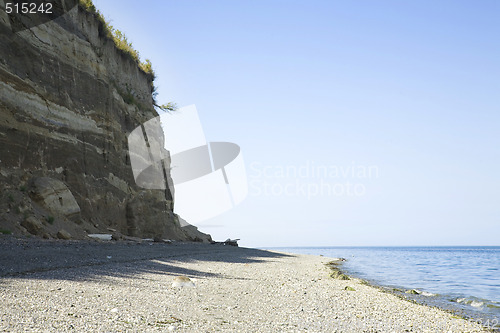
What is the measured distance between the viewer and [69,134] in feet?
55.6

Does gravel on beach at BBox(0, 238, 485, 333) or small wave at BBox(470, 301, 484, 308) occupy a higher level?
gravel on beach at BBox(0, 238, 485, 333)

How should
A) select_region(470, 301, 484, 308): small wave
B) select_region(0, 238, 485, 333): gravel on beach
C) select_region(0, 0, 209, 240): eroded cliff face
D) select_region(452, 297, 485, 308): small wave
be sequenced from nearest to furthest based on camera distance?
select_region(0, 238, 485, 333): gravel on beach, select_region(470, 301, 484, 308): small wave, select_region(452, 297, 485, 308): small wave, select_region(0, 0, 209, 240): eroded cliff face

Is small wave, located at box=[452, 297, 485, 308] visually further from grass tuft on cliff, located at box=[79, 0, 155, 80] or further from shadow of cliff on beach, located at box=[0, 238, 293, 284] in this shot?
grass tuft on cliff, located at box=[79, 0, 155, 80]

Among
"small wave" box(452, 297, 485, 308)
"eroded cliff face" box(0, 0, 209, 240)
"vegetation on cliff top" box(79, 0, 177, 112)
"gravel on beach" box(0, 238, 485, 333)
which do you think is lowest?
"small wave" box(452, 297, 485, 308)

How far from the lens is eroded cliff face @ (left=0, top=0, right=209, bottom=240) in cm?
1358

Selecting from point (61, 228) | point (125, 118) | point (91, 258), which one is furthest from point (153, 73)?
point (91, 258)

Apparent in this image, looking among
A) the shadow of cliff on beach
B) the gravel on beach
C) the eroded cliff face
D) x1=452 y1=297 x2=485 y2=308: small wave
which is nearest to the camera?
the gravel on beach

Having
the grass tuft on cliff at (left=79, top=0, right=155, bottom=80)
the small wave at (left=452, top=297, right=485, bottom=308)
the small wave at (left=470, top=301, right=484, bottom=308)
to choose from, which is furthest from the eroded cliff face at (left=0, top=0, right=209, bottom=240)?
the small wave at (left=470, top=301, right=484, bottom=308)

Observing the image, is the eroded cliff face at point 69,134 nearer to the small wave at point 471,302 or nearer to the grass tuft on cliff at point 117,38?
the grass tuft on cliff at point 117,38

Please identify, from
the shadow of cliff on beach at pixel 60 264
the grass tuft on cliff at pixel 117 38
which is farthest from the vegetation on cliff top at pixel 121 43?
the shadow of cliff on beach at pixel 60 264

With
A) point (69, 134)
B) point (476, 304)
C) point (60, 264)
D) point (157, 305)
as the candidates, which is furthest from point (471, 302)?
point (69, 134)

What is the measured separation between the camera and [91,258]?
29.1 ft

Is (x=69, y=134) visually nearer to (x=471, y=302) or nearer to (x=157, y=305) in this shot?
(x=157, y=305)

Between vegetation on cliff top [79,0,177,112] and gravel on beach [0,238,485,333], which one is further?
vegetation on cliff top [79,0,177,112]
